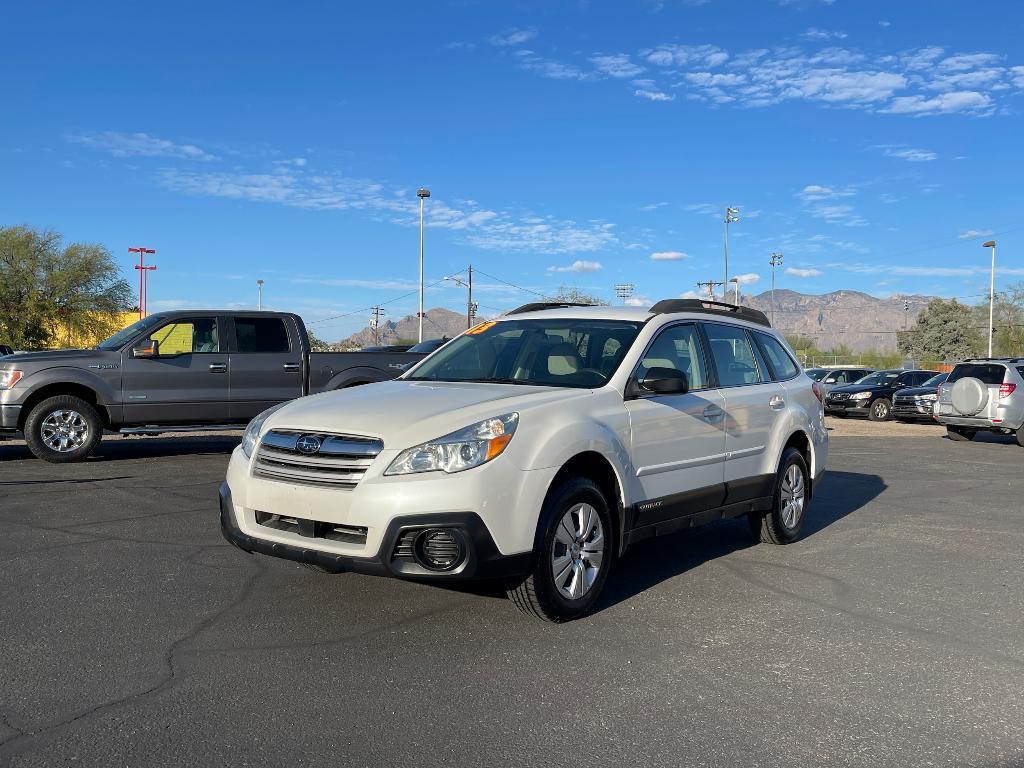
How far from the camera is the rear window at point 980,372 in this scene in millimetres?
16953

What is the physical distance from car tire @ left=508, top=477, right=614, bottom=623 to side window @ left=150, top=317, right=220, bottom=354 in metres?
8.38

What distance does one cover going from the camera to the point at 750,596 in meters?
5.57

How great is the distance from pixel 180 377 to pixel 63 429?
1518mm

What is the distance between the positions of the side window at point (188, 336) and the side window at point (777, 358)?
24.9 feet

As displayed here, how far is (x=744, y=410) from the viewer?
646cm

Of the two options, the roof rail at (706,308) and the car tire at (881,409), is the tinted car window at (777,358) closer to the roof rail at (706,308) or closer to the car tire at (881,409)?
the roof rail at (706,308)

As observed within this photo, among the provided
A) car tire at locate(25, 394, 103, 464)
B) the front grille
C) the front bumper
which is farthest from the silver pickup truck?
the front bumper

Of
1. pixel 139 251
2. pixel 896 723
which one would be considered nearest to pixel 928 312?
pixel 139 251

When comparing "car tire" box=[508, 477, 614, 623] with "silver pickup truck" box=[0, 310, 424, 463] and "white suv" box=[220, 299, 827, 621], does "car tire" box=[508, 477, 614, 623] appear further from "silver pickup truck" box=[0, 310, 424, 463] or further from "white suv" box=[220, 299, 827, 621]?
"silver pickup truck" box=[0, 310, 424, 463]

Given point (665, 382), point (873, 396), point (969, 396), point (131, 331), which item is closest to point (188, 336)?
point (131, 331)

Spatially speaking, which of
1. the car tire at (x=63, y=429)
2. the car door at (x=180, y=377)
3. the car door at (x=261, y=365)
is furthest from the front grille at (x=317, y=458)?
the car tire at (x=63, y=429)

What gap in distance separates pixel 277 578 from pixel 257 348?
23.5ft

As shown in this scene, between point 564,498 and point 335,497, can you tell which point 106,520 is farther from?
point 564,498

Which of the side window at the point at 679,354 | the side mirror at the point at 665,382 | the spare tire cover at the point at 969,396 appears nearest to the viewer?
the side mirror at the point at 665,382
